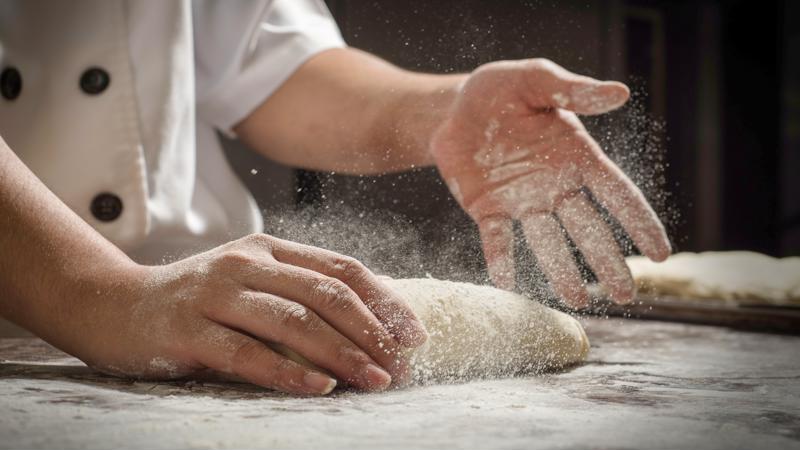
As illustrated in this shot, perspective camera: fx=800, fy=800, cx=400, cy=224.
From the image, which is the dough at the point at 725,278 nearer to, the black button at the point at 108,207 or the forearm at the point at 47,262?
the black button at the point at 108,207

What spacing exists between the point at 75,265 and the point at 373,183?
185 centimetres

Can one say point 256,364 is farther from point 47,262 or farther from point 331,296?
point 47,262

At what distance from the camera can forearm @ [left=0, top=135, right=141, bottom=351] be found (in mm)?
1182

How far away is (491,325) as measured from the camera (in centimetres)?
140

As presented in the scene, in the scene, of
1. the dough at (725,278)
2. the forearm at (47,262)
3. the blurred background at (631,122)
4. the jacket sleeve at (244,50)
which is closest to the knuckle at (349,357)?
the forearm at (47,262)

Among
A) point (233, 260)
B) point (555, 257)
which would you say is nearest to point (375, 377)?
point (233, 260)

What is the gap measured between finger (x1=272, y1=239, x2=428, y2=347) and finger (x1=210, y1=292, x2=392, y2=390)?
63 mm

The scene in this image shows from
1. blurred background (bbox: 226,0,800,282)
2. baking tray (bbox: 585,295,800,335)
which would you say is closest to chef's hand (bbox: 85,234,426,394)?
blurred background (bbox: 226,0,800,282)

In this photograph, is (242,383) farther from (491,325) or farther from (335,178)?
(335,178)

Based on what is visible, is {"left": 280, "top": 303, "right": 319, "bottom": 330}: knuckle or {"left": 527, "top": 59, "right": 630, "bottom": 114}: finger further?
{"left": 527, "top": 59, "right": 630, "bottom": 114}: finger

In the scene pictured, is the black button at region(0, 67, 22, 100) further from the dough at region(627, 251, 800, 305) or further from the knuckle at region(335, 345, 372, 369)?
the dough at region(627, 251, 800, 305)

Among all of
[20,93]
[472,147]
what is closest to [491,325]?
[472,147]

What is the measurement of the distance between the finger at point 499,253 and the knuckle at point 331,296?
69 cm

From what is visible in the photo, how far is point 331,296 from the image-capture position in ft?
3.61
